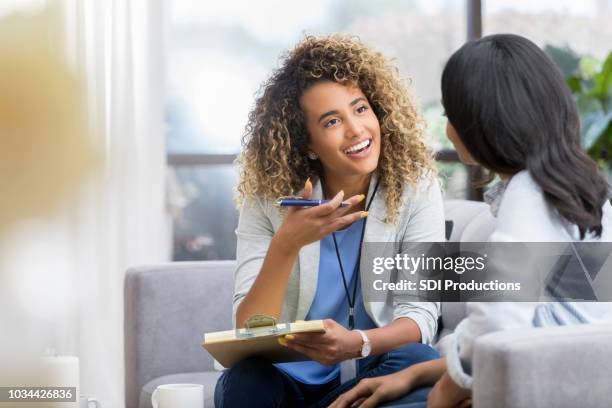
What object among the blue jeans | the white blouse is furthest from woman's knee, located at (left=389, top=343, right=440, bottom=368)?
the white blouse

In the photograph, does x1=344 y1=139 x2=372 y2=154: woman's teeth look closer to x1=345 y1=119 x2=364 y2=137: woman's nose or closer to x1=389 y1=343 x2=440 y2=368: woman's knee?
x1=345 y1=119 x2=364 y2=137: woman's nose

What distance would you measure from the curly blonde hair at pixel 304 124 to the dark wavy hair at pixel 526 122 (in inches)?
23.2

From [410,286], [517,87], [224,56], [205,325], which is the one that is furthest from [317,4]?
[517,87]

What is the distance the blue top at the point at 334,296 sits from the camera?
169 cm

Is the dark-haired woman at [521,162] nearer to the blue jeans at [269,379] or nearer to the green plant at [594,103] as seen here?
the blue jeans at [269,379]

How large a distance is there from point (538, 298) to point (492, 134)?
24cm

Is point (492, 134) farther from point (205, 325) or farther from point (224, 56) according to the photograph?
point (224, 56)

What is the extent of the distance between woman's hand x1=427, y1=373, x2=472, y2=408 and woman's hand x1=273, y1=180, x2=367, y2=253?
36cm

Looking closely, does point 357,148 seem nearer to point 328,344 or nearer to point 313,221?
point 313,221

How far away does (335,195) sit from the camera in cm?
173

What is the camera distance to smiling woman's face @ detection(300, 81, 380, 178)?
1.73 metres

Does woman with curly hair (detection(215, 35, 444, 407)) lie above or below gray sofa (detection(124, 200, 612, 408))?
above

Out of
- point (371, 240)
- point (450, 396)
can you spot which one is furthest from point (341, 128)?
point (450, 396)

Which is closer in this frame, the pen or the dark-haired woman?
the dark-haired woman
